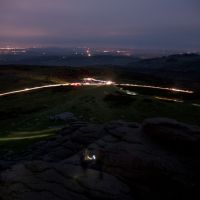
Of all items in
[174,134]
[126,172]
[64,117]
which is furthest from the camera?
[64,117]

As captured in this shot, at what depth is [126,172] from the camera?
23.4 metres

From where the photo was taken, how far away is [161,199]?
22375 mm

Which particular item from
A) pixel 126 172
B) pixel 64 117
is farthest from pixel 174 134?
pixel 64 117

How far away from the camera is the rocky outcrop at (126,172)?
70.5 ft

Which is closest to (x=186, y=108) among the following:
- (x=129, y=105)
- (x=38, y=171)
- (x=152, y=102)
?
(x=152, y=102)

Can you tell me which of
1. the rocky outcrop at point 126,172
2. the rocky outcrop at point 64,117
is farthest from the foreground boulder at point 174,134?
the rocky outcrop at point 64,117

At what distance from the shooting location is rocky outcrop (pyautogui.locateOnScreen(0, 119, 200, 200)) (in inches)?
846

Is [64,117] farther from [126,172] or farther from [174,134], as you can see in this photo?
[126,172]

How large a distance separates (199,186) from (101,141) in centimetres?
801

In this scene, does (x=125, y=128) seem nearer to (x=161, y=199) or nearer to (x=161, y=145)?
(x=161, y=145)

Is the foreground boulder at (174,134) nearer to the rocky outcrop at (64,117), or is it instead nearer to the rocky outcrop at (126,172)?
the rocky outcrop at (126,172)

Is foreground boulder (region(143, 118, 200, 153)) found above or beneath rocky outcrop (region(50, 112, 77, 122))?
above

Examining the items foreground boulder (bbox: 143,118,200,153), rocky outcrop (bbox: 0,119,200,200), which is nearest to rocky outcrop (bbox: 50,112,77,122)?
rocky outcrop (bbox: 0,119,200,200)

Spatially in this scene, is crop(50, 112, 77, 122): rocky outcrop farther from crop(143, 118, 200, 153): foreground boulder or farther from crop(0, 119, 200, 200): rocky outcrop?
crop(143, 118, 200, 153): foreground boulder
